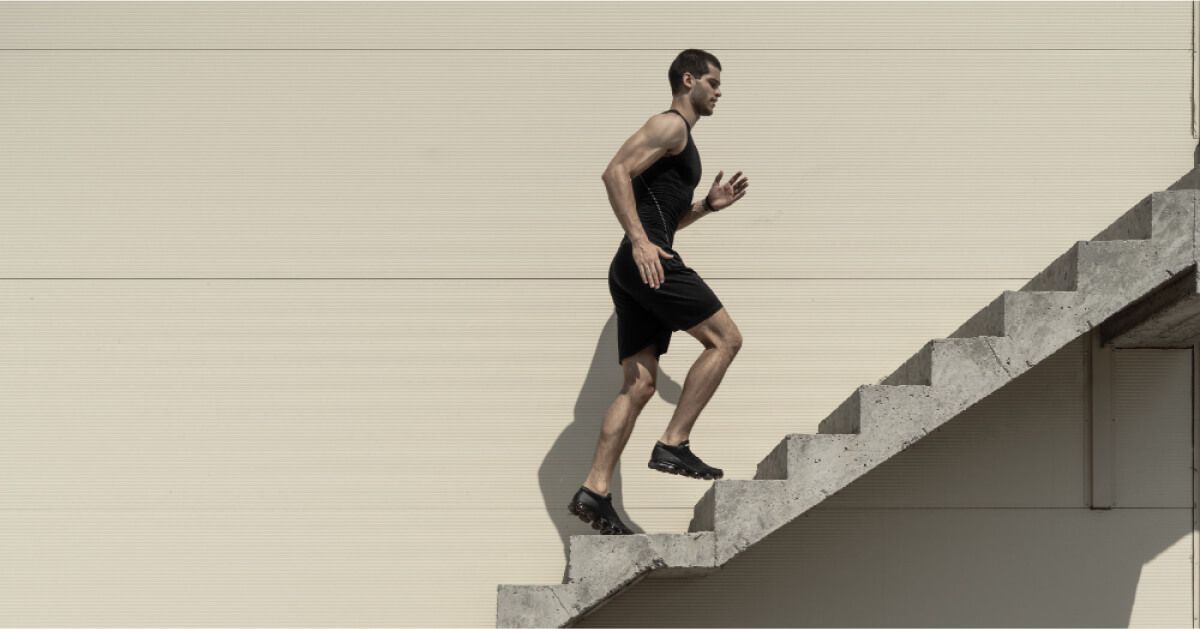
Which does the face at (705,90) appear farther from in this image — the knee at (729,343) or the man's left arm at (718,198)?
the knee at (729,343)

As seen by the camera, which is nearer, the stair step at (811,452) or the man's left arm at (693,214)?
the stair step at (811,452)

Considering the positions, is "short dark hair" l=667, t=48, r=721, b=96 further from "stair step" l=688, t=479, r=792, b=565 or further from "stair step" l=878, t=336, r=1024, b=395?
"stair step" l=688, t=479, r=792, b=565

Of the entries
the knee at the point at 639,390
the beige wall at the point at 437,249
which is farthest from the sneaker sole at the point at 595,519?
the beige wall at the point at 437,249

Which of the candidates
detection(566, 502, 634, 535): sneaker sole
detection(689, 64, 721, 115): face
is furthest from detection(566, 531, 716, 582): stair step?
detection(689, 64, 721, 115): face

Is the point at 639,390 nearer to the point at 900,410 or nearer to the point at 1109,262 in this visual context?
the point at 900,410

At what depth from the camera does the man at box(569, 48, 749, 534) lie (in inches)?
251

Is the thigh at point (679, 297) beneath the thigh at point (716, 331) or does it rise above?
above

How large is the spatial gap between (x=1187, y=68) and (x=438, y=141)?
12.6 feet

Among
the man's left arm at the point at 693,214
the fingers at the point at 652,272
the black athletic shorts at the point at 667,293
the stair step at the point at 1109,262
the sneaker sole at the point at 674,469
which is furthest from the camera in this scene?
the man's left arm at the point at 693,214

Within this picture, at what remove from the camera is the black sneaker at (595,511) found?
6.52m

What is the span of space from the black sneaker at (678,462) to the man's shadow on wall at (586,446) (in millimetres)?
1025

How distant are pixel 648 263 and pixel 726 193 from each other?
3.23 feet

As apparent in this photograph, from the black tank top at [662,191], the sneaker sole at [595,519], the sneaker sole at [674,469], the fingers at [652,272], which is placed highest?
the black tank top at [662,191]

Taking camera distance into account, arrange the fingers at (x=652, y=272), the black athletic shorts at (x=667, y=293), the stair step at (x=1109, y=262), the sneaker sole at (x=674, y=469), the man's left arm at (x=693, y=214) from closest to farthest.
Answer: the stair step at (x=1109, y=262) < the fingers at (x=652, y=272) < the black athletic shorts at (x=667, y=293) < the sneaker sole at (x=674, y=469) < the man's left arm at (x=693, y=214)
